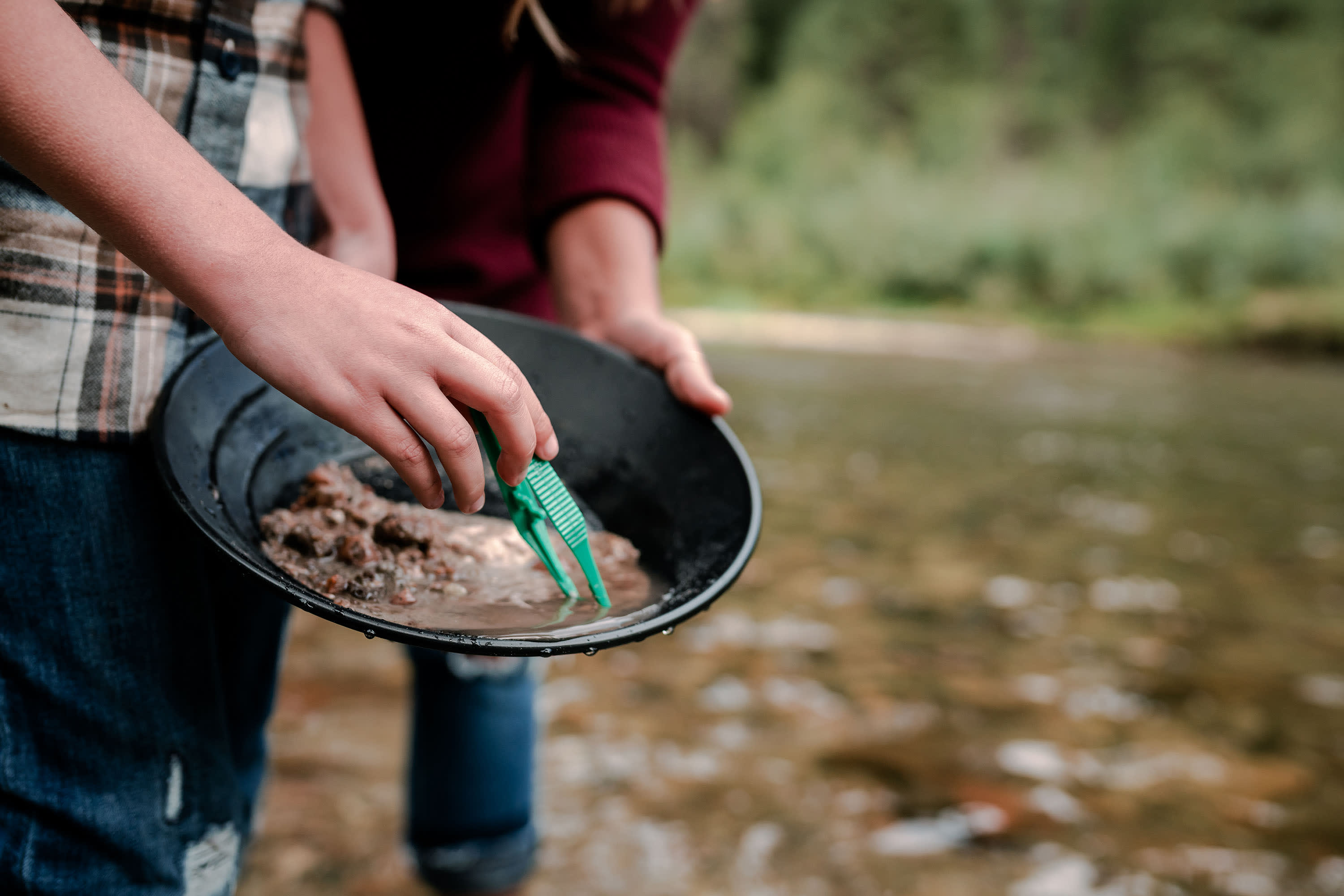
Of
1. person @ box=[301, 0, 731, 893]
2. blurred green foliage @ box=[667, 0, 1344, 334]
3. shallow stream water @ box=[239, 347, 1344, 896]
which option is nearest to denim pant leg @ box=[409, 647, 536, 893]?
person @ box=[301, 0, 731, 893]

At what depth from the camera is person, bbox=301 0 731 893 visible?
115 centimetres

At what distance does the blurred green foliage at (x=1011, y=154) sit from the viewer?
13094mm

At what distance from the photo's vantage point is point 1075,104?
18.7 meters

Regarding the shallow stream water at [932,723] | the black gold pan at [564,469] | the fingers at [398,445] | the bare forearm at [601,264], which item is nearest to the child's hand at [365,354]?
the fingers at [398,445]

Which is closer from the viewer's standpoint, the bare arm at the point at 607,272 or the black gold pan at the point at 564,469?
the black gold pan at the point at 564,469

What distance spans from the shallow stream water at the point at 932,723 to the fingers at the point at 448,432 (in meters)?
1.16

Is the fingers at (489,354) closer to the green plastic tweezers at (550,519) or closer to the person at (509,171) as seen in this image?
the green plastic tweezers at (550,519)

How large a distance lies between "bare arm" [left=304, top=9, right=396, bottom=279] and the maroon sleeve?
27cm

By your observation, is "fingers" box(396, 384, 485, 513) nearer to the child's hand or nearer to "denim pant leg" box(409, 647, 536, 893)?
the child's hand

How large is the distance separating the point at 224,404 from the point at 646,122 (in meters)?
0.72

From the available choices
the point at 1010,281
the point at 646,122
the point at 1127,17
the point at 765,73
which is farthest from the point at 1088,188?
the point at 646,122

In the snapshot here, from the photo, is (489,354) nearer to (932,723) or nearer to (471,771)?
(471,771)

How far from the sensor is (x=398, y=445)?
0.60 metres

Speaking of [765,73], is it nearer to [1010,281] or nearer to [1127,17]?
[1127,17]
